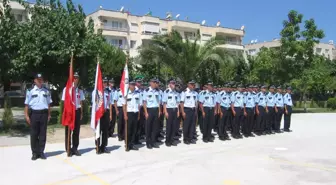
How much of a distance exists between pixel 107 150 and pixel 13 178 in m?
2.99

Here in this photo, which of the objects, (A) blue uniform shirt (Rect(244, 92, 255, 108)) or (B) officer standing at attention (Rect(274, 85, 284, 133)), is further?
(B) officer standing at attention (Rect(274, 85, 284, 133))

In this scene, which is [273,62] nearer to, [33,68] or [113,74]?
[113,74]

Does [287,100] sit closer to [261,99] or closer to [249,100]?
[261,99]

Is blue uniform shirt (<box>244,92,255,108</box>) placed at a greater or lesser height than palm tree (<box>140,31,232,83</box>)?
lesser

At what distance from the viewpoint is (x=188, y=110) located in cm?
1080

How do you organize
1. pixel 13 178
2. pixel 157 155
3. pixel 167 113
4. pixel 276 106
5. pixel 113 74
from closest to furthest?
pixel 13 178
pixel 157 155
pixel 167 113
pixel 276 106
pixel 113 74

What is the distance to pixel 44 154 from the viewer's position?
8.80 metres

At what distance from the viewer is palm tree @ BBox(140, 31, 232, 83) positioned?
60.8ft

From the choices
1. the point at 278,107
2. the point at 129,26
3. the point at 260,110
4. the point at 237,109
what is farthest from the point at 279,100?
the point at 129,26

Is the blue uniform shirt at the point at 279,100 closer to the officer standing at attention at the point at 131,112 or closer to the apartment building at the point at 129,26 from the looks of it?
the officer standing at attention at the point at 131,112

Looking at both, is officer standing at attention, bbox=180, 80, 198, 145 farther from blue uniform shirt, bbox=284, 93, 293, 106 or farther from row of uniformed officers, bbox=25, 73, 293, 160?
blue uniform shirt, bbox=284, 93, 293, 106

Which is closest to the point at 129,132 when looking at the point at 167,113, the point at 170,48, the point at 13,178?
the point at 167,113

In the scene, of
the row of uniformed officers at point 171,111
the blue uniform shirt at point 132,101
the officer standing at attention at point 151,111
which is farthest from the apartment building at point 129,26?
the blue uniform shirt at point 132,101

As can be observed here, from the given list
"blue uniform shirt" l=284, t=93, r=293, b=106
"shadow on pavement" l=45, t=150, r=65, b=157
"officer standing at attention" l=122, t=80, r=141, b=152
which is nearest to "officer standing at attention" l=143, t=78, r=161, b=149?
"officer standing at attention" l=122, t=80, r=141, b=152
